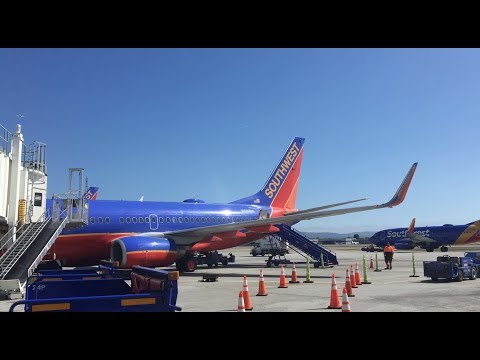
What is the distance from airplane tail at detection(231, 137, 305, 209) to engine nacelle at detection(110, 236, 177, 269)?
33.0 ft

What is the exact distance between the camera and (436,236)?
56500 mm

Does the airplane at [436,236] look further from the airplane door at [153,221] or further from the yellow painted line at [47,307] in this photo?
the yellow painted line at [47,307]

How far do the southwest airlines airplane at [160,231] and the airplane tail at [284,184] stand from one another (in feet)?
8.74

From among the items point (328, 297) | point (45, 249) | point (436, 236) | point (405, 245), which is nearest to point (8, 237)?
point (45, 249)

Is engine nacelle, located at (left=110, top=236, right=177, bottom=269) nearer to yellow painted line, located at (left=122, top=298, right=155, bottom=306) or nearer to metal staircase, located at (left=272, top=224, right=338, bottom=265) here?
metal staircase, located at (left=272, top=224, right=338, bottom=265)

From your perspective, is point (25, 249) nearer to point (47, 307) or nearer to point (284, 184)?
point (47, 307)

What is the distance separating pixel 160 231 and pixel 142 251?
131 inches

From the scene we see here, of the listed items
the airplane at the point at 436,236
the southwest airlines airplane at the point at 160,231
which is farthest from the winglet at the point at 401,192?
the airplane at the point at 436,236

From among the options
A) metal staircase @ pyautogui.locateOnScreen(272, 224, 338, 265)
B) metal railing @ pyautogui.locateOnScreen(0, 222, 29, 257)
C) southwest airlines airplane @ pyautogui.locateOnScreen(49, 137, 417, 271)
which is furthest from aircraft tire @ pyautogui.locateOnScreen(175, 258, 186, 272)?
metal railing @ pyautogui.locateOnScreen(0, 222, 29, 257)

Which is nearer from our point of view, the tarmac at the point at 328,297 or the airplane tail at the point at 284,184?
the tarmac at the point at 328,297

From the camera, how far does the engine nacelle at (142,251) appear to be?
1939 centimetres
